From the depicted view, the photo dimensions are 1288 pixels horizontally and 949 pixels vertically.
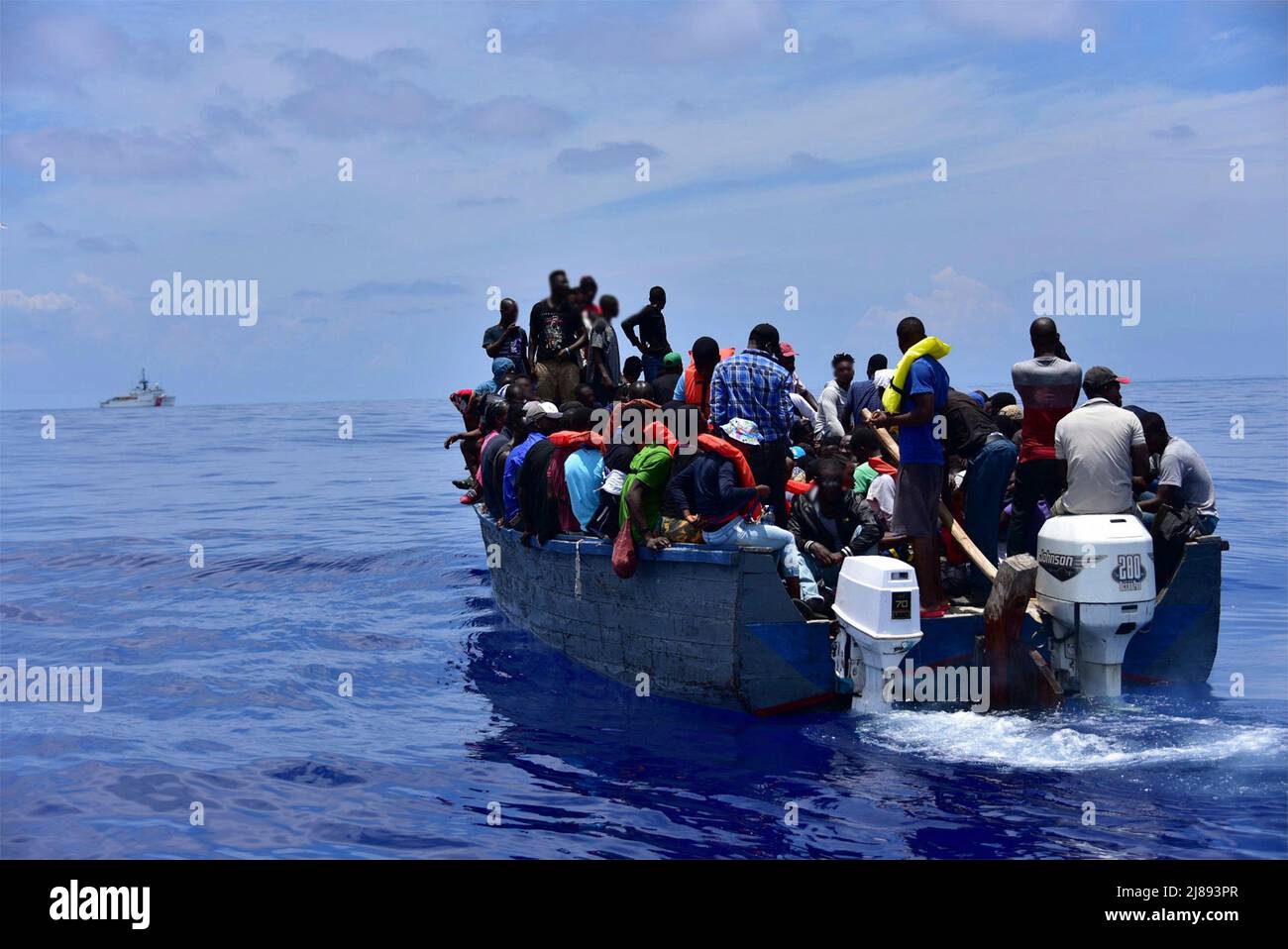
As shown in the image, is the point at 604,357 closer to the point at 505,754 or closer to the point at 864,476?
the point at 864,476

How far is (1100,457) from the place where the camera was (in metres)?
9.16

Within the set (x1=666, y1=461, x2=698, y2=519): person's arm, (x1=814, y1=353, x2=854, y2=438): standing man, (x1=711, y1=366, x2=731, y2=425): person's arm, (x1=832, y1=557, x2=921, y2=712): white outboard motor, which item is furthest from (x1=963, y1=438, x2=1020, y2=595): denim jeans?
(x1=814, y1=353, x2=854, y2=438): standing man

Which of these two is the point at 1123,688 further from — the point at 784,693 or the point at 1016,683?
the point at 784,693

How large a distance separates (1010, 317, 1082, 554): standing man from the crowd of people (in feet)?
0.04

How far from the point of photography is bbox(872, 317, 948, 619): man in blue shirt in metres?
9.24

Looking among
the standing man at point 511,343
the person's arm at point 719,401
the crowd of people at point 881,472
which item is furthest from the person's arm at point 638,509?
the standing man at point 511,343

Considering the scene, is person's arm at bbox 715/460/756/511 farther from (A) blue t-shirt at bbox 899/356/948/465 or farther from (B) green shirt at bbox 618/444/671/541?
(A) blue t-shirt at bbox 899/356/948/465

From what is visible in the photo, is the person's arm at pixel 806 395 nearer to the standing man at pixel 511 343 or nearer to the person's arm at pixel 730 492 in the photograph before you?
the standing man at pixel 511 343

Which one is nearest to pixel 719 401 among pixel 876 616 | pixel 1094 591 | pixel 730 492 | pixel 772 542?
pixel 730 492

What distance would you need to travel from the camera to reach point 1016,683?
9133 millimetres

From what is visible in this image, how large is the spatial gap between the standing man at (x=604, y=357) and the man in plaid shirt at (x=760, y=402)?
3.99m

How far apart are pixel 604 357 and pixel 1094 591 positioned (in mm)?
7033
